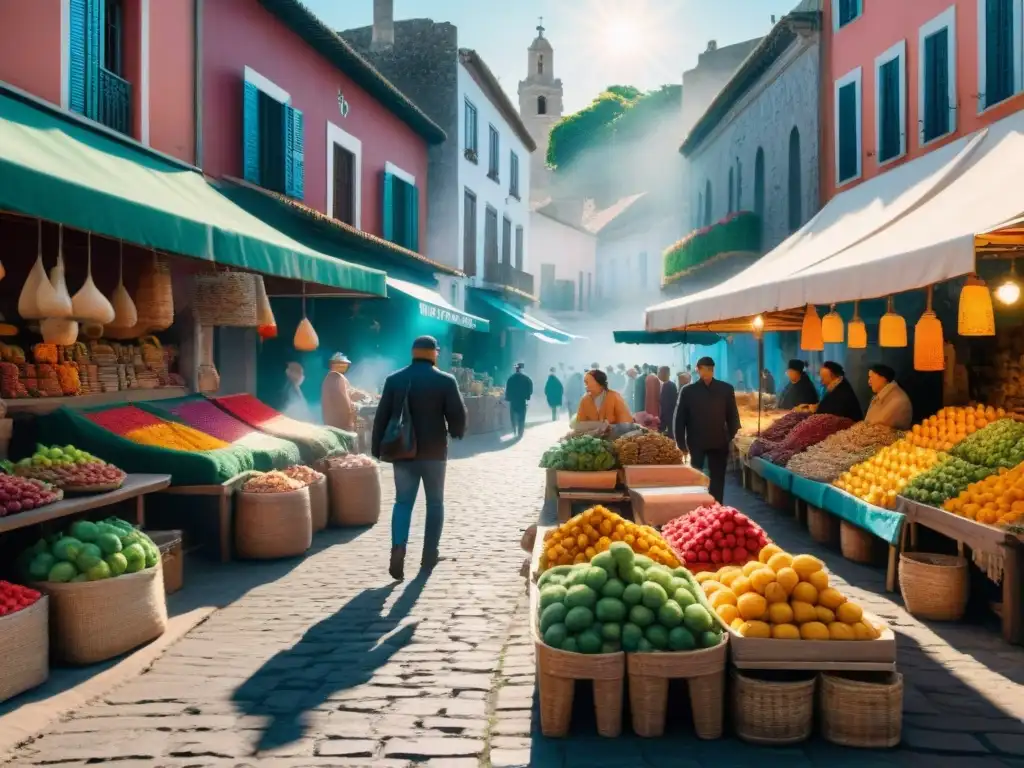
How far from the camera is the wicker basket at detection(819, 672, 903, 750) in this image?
4.05 meters

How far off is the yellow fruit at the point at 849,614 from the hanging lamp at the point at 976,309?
11.5ft

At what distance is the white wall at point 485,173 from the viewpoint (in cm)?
2586

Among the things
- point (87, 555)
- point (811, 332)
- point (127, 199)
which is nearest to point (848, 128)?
point (811, 332)

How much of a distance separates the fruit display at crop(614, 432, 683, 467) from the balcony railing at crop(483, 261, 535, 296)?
21468 millimetres

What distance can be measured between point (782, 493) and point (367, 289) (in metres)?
5.57

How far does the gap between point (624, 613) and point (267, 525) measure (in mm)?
4430

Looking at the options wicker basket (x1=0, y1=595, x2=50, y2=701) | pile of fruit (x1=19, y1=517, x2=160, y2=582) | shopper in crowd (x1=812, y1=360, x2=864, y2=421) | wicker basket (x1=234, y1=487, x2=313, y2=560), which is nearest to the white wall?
shopper in crowd (x1=812, y1=360, x2=864, y2=421)

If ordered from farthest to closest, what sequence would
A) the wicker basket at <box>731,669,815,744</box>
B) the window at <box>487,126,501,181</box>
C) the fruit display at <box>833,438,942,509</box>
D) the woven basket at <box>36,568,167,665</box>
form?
1. the window at <box>487,126,501,181</box>
2. the fruit display at <box>833,438,942,509</box>
3. the woven basket at <box>36,568,167,665</box>
4. the wicker basket at <box>731,669,815,744</box>

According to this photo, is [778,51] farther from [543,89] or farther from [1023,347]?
[543,89]

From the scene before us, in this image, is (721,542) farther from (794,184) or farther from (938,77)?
(794,184)

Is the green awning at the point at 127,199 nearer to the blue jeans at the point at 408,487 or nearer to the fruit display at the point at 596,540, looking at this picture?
the blue jeans at the point at 408,487

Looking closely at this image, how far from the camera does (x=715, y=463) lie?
9852 millimetres

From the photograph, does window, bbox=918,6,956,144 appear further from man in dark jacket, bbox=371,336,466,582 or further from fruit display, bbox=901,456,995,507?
man in dark jacket, bbox=371,336,466,582

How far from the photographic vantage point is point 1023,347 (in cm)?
1062
